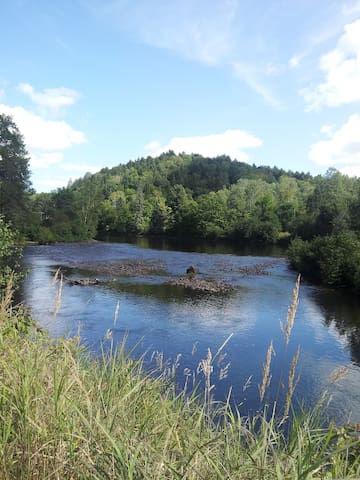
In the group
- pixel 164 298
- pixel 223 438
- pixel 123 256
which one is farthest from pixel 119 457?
pixel 123 256

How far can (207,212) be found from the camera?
3612 inches

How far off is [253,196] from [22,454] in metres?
100

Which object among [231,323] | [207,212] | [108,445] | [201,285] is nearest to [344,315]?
[231,323]

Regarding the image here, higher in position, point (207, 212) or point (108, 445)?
point (207, 212)

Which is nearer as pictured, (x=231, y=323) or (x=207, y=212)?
(x=231, y=323)

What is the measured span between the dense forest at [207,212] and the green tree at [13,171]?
4.9 inches

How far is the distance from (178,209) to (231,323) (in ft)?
273

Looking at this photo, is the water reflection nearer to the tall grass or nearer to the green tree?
the tall grass

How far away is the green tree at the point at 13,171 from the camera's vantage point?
4953cm

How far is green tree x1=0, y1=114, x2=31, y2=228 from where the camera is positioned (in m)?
49.5

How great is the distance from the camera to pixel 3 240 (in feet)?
40.4

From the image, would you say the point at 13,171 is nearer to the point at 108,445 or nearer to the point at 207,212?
the point at 207,212

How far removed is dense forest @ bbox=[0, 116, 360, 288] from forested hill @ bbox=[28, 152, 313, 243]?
0.21 meters

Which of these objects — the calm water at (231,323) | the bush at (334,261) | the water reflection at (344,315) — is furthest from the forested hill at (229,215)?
the calm water at (231,323)
